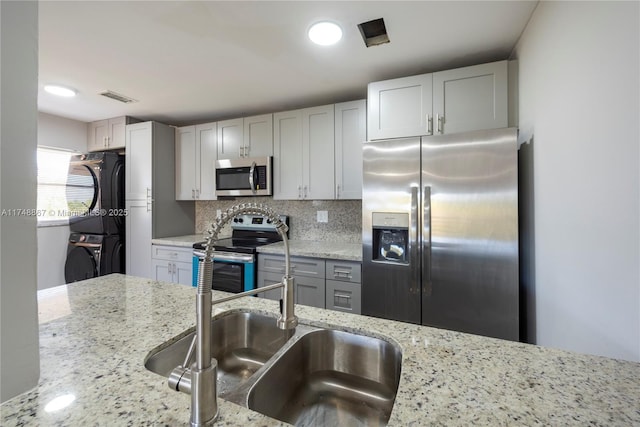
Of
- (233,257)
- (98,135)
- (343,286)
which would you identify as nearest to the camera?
(343,286)

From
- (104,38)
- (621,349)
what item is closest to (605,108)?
(621,349)

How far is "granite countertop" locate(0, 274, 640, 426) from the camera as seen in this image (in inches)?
21.5

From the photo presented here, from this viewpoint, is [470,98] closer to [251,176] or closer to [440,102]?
[440,102]

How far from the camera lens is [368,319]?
1.06 meters

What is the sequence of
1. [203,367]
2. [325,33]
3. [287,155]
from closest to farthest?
[203,367], [325,33], [287,155]

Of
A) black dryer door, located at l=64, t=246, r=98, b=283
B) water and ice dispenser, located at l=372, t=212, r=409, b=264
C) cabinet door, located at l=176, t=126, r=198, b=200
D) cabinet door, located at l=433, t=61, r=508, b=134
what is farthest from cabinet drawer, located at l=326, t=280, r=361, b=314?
black dryer door, located at l=64, t=246, r=98, b=283

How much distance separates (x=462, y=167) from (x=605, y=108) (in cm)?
82

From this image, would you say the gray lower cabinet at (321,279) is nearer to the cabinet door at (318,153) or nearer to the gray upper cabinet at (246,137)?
the cabinet door at (318,153)

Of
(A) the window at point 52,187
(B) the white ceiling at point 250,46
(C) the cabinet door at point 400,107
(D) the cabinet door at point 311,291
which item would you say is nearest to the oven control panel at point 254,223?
(D) the cabinet door at point 311,291

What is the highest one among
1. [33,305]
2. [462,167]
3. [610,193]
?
[462,167]

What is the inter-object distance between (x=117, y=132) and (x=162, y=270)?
182 cm

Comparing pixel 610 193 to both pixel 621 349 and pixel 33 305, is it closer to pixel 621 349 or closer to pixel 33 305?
pixel 621 349

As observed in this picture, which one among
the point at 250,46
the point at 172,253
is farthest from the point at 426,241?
the point at 172,253

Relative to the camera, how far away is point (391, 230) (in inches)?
79.4
